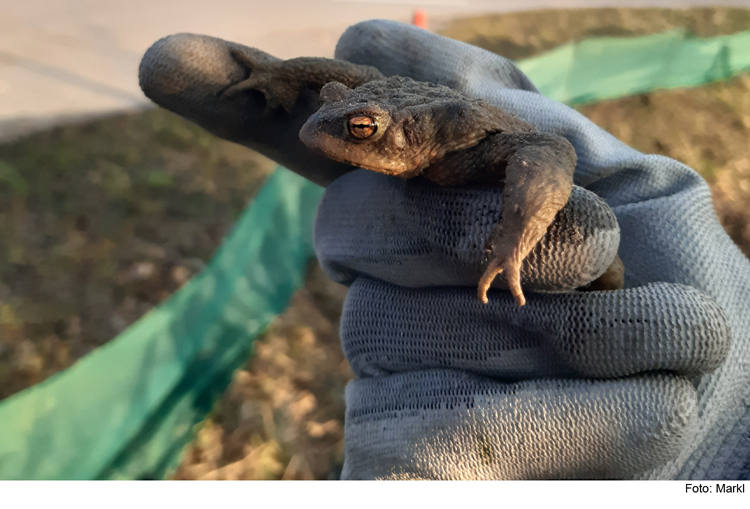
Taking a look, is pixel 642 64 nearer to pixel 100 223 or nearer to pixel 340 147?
pixel 340 147

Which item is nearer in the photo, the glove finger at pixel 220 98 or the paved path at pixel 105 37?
the glove finger at pixel 220 98

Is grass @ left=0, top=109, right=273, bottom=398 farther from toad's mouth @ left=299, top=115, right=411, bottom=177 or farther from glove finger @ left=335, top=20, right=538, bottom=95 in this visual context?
Answer: toad's mouth @ left=299, top=115, right=411, bottom=177

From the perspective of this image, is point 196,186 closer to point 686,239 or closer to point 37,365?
point 37,365

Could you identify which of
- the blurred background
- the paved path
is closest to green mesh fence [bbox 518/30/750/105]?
the blurred background

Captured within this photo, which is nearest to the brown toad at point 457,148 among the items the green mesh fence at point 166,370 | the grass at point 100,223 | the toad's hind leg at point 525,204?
the toad's hind leg at point 525,204

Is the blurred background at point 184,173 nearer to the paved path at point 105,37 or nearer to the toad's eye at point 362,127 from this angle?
the paved path at point 105,37

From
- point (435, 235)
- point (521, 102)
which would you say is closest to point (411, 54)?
point (521, 102)
